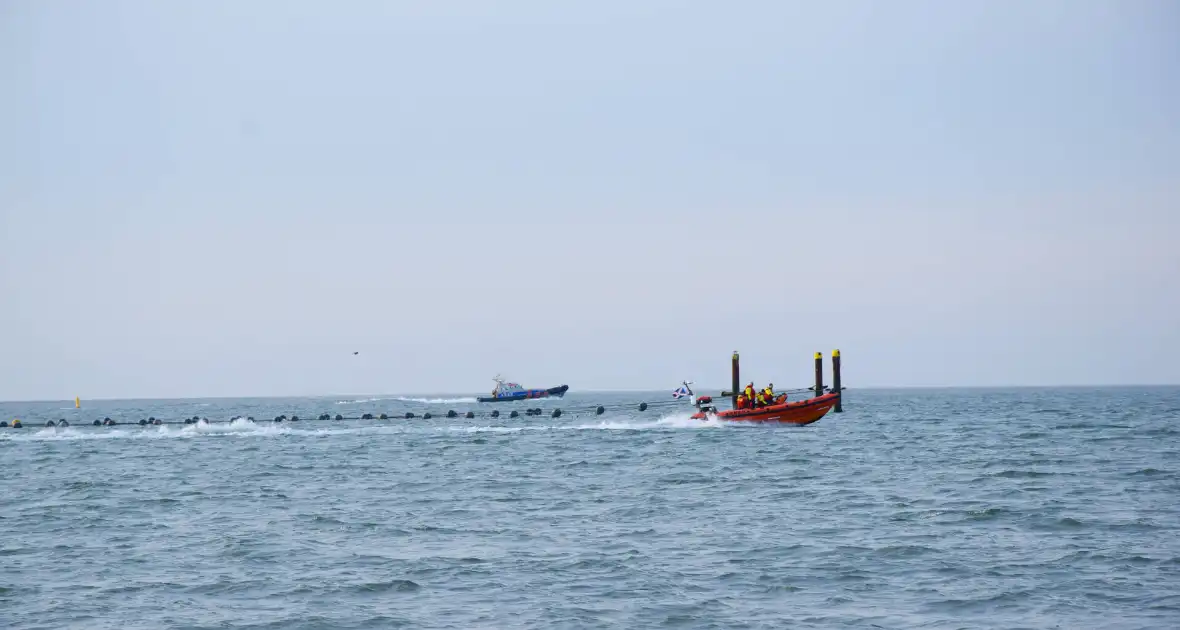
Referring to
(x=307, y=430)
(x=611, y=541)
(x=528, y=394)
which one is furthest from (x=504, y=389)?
(x=611, y=541)

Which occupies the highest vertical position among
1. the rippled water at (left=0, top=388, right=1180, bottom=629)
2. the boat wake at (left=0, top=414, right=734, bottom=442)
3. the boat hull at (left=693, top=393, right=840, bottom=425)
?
the boat hull at (left=693, top=393, right=840, bottom=425)

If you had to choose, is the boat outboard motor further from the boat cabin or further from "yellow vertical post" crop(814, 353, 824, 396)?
the boat cabin

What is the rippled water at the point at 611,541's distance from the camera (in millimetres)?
16891

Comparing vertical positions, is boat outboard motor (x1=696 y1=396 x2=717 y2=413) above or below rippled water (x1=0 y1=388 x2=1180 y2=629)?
above

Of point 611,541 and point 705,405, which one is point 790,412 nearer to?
point 705,405

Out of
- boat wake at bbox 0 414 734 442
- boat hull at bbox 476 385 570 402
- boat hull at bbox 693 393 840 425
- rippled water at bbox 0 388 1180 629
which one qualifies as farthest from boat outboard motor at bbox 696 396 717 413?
boat hull at bbox 476 385 570 402

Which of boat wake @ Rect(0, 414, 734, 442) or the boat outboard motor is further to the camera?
boat wake @ Rect(0, 414, 734, 442)

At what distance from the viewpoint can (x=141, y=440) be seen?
215 ft

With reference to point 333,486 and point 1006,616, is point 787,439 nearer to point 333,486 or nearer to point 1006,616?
point 333,486

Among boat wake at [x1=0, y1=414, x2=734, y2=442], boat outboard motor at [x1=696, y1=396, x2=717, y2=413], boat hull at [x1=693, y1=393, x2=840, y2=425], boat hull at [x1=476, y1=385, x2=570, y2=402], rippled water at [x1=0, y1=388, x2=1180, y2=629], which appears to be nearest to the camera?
Answer: rippled water at [x1=0, y1=388, x2=1180, y2=629]

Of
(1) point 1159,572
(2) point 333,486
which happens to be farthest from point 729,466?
(1) point 1159,572

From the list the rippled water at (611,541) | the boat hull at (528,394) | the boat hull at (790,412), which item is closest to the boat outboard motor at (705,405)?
the boat hull at (790,412)

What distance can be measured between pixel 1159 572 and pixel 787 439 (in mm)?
32363

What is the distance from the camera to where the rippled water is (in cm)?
1689
